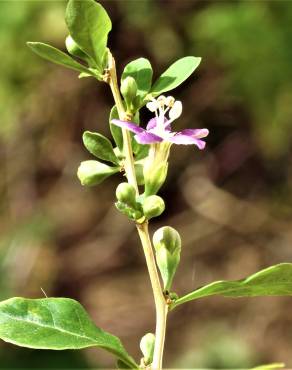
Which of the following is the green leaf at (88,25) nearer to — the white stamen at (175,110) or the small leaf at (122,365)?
the white stamen at (175,110)

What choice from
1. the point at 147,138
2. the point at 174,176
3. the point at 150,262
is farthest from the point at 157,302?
the point at 174,176

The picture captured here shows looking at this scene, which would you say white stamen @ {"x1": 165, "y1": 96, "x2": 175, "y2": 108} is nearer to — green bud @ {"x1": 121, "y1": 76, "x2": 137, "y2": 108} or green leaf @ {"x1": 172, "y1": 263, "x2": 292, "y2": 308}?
green bud @ {"x1": 121, "y1": 76, "x2": 137, "y2": 108}

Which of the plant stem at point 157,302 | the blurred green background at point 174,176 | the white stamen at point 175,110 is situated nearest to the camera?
the plant stem at point 157,302

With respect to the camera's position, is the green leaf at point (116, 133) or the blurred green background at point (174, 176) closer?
the green leaf at point (116, 133)

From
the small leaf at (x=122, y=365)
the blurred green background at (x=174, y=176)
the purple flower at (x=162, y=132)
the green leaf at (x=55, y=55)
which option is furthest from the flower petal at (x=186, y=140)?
the blurred green background at (x=174, y=176)

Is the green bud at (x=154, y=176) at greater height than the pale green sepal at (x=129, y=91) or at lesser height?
lesser

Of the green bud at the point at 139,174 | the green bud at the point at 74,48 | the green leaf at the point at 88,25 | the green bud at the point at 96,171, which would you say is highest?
the green leaf at the point at 88,25

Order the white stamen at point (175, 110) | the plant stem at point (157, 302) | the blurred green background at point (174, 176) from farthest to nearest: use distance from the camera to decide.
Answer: the blurred green background at point (174, 176) → the white stamen at point (175, 110) → the plant stem at point (157, 302)
